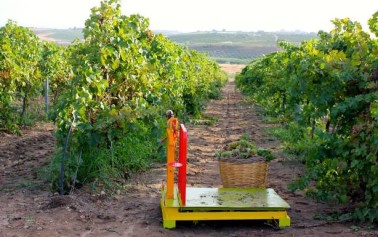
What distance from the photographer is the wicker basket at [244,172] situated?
→ 634cm

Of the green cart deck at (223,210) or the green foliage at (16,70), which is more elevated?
the green foliage at (16,70)

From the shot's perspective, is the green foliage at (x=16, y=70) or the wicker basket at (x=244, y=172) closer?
the wicker basket at (x=244, y=172)

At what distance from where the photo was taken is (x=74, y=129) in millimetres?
6719

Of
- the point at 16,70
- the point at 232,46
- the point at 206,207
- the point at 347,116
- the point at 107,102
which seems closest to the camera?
the point at 206,207

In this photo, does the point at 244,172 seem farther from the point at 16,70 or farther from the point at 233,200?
the point at 16,70

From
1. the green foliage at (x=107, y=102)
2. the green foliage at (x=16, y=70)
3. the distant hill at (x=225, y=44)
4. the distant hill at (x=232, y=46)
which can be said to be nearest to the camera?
the green foliage at (x=107, y=102)

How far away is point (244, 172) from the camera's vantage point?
6383mm

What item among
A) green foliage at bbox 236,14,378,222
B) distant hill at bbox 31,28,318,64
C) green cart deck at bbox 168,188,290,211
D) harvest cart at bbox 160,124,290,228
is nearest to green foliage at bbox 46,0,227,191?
green cart deck at bbox 168,188,290,211

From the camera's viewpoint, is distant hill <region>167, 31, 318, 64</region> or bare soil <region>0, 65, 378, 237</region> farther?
distant hill <region>167, 31, 318, 64</region>

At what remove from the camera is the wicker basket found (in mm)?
6340

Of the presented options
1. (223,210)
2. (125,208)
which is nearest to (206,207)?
(223,210)

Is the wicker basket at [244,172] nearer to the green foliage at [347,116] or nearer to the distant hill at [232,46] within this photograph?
the green foliage at [347,116]

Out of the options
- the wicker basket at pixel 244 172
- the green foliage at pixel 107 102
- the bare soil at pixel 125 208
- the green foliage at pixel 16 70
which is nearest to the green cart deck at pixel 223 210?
the bare soil at pixel 125 208

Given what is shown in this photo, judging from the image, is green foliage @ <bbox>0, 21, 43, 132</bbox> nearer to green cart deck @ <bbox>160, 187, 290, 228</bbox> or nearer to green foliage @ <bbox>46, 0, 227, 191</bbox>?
green foliage @ <bbox>46, 0, 227, 191</bbox>
